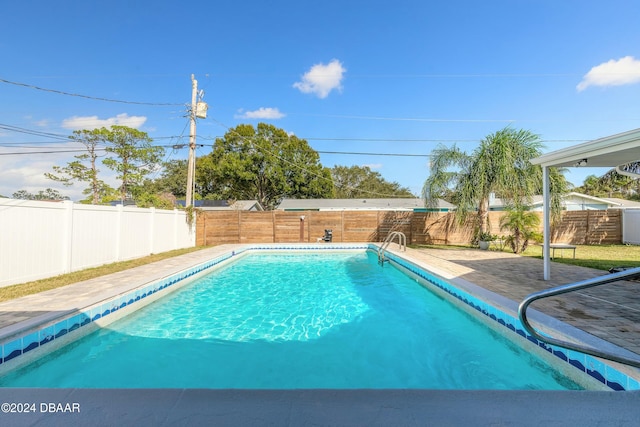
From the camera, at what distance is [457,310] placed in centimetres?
527

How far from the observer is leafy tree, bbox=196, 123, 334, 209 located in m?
31.1

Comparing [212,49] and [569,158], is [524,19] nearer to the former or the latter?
[569,158]

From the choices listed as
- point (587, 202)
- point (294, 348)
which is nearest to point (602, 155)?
point (294, 348)

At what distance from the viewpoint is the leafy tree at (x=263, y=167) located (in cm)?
3111

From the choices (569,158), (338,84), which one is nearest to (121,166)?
(338,84)

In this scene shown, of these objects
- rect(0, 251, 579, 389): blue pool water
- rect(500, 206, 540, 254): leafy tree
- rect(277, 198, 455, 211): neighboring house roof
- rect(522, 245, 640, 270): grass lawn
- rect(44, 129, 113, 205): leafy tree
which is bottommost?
rect(0, 251, 579, 389): blue pool water

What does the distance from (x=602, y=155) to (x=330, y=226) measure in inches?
453

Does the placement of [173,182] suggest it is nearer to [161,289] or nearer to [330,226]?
[330,226]

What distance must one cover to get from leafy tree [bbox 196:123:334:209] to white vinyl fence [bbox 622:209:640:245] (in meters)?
23.8

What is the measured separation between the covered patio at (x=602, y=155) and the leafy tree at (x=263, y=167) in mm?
26817

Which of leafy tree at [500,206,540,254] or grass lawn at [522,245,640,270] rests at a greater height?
leafy tree at [500,206,540,254]

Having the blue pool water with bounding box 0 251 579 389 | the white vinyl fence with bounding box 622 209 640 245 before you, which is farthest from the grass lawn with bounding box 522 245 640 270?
the blue pool water with bounding box 0 251 579 389

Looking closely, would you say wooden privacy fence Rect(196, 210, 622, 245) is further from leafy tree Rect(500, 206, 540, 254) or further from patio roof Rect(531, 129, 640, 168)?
patio roof Rect(531, 129, 640, 168)

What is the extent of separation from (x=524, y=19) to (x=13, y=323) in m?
15.2
